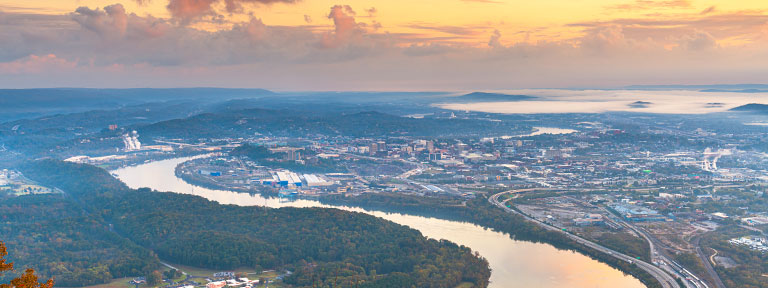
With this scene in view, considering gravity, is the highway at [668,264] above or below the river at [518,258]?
above

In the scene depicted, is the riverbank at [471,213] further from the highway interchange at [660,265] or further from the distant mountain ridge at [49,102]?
the distant mountain ridge at [49,102]

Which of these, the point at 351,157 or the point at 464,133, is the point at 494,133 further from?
the point at 351,157

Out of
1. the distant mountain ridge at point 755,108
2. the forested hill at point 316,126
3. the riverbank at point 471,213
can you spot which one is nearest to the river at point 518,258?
the riverbank at point 471,213

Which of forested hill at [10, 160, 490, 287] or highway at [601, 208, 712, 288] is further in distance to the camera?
forested hill at [10, 160, 490, 287]

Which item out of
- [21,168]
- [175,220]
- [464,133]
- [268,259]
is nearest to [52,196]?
[175,220]

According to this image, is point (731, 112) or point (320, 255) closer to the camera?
point (320, 255)

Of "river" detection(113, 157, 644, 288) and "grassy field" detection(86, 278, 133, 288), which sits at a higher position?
"grassy field" detection(86, 278, 133, 288)

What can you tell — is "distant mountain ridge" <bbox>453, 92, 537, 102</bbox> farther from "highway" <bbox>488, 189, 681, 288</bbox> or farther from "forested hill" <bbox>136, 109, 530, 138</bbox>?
"highway" <bbox>488, 189, 681, 288</bbox>

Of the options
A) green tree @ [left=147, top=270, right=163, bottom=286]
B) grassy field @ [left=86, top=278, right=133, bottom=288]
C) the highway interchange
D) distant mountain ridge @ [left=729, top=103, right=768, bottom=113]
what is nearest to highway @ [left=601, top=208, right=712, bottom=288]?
the highway interchange

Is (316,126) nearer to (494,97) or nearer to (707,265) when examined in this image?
(707,265)
